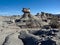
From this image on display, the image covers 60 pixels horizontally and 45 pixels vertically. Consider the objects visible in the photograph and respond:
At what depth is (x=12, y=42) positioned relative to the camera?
21.5 metres

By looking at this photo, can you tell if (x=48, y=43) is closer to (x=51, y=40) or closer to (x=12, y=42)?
(x=51, y=40)

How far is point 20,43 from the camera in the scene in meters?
21.7

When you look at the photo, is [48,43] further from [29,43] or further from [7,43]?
[7,43]

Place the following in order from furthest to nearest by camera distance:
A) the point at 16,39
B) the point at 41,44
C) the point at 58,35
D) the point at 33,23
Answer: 1. the point at 33,23
2. the point at 16,39
3. the point at 58,35
4. the point at 41,44

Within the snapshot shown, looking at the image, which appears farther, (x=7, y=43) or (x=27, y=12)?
(x=27, y=12)

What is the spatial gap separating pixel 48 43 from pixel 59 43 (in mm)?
997

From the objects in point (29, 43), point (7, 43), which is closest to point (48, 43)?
point (29, 43)

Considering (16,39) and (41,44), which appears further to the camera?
(16,39)

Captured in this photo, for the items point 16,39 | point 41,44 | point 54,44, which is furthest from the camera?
point 16,39

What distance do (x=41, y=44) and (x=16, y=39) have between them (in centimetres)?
662

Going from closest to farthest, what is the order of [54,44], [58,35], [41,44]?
[54,44] → [41,44] → [58,35]

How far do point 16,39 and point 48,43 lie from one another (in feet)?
24.7

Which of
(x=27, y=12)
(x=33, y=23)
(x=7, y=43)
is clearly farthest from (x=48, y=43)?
(x=27, y=12)

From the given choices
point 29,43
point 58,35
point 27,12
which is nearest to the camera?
point 58,35
